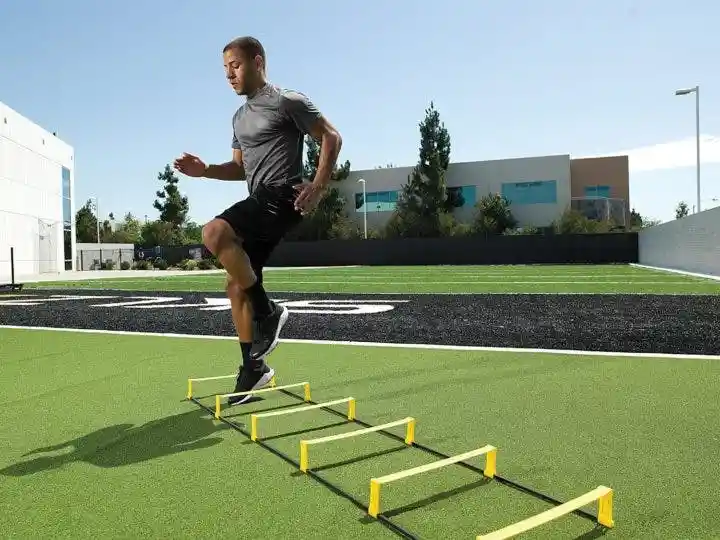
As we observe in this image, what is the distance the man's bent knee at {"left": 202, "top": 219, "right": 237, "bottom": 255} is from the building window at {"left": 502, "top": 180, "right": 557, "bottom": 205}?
144 ft

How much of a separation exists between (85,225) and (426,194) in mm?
63900

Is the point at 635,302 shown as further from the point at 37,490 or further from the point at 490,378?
the point at 37,490

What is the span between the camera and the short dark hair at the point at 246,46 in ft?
12.5

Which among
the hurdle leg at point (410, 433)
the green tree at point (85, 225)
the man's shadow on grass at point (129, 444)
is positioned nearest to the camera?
the man's shadow on grass at point (129, 444)

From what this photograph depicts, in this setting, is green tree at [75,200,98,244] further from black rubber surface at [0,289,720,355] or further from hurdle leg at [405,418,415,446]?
hurdle leg at [405,418,415,446]

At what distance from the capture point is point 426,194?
4706 cm

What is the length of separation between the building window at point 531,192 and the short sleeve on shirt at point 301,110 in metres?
43.6

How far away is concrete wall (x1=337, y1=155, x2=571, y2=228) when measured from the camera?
4444cm

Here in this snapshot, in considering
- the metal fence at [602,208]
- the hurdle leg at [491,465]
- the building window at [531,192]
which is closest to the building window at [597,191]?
the metal fence at [602,208]

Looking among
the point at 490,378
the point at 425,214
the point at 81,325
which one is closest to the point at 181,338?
the point at 81,325

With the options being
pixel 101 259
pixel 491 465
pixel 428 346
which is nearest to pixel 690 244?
pixel 428 346

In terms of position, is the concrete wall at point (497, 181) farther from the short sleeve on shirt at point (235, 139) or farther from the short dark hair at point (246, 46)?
the short dark hair at point (246, 46)

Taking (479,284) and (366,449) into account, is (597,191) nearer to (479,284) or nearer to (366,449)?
(479,284)

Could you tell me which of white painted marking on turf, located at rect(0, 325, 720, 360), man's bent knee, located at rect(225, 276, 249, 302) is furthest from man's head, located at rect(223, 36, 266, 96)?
white painted marking on turf, located at rect(0, 325, 720, 360)
